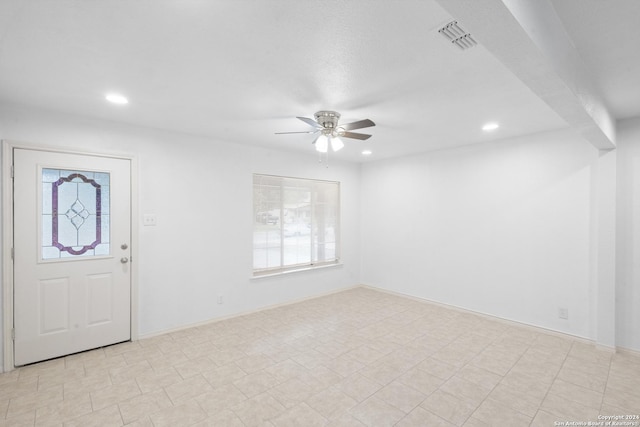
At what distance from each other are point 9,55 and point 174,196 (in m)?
1.99

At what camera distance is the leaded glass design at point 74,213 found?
2982mm

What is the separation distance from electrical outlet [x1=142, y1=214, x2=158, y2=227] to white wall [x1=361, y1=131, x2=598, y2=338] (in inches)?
145

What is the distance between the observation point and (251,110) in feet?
9.62

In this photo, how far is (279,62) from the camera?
2.02m

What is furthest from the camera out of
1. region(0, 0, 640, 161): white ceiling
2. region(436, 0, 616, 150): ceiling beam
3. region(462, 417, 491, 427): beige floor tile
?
region(462, 417, 491, 427): beige floor tile

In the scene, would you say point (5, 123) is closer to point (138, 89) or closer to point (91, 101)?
point (91, 101)

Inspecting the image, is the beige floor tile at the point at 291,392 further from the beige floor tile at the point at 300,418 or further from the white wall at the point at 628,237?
the white wall at the point at 628,237

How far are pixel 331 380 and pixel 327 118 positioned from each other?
2421 mm

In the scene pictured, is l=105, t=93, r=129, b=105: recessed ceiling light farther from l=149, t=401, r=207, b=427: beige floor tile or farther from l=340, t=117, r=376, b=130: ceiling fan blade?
l=149, t=401, r=207, b=427: beige floor tile

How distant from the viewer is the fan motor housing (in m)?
2.89

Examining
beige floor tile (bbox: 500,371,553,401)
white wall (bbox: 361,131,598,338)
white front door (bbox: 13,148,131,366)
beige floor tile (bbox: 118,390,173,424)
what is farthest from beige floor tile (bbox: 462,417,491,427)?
white front door (bbox: 13,148,131,366)

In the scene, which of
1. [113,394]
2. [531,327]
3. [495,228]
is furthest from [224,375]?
[495,228]

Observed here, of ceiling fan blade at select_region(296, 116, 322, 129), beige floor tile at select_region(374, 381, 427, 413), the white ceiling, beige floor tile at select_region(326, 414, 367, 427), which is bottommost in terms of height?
beige floor tile at select_region(374, 381, 427, 413)

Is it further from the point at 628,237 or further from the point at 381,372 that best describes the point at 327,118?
the point at 628,237
